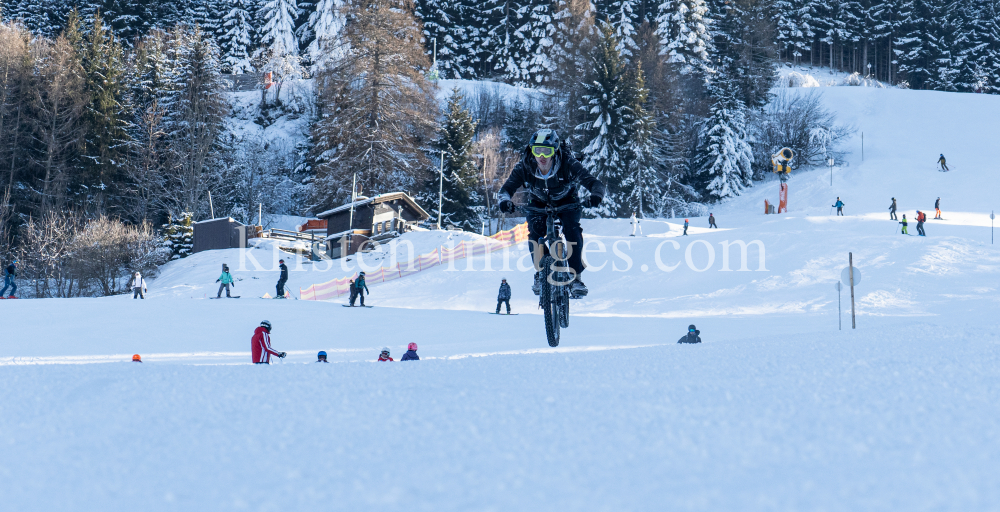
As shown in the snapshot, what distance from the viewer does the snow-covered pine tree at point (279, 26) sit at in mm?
70688

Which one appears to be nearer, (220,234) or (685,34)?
(220,234)

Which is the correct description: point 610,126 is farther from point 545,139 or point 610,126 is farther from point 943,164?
point 545,139

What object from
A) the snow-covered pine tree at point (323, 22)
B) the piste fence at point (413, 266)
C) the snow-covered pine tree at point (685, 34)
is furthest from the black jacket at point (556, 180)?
the snow-covered pine tree at point (323, 22)

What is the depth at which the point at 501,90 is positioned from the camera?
68.2m

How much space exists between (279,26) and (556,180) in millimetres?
71405

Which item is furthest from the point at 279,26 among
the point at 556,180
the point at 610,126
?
the point at 556,180

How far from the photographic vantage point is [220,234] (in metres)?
43.8

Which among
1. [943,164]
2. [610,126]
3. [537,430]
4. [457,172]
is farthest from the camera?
[610,126]

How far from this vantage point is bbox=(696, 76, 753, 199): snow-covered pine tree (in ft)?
192

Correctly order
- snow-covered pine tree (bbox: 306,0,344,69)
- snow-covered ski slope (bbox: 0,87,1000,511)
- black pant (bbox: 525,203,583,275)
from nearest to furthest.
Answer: snow-covered ski slope (bbox: 0,87,1000,511), black pant (bbox: 525,203,583,275), snow-covered pine tree (bbox: 306,0,344,69)

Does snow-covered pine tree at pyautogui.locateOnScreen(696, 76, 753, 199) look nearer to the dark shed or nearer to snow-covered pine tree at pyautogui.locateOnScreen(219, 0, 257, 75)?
the dark shed

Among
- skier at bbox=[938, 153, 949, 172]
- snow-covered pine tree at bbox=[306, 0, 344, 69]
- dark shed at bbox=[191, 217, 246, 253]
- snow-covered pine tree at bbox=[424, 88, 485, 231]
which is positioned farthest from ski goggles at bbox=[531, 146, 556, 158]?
snow-covered pine tree at bbox=[306, 0, 344, 69]

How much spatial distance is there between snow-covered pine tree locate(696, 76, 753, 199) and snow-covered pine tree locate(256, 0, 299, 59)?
40.2 m

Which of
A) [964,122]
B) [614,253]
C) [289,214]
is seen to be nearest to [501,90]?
[289,214]
